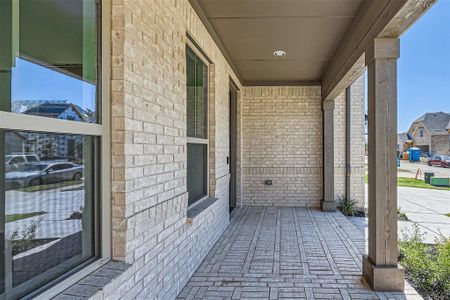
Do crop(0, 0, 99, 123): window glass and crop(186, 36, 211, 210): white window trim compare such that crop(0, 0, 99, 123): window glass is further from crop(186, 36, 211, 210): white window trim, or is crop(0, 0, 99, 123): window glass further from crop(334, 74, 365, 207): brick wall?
crop(334, 74, 365, 207): brick wall

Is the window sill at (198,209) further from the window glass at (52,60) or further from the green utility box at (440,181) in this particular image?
the green utility box at (440,181)

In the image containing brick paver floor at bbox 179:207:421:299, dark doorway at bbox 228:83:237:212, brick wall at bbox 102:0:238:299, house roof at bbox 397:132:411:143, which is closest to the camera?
brick wall at bbox 102:0:238:299

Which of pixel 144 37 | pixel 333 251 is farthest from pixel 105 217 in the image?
pixel 333 251

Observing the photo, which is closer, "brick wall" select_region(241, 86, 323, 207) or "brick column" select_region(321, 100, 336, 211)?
"brick column" select_region(321, 100, 336, 211)

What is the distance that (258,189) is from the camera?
786 centimetres

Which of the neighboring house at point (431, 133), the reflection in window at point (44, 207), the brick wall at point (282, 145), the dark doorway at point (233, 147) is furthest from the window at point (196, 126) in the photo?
the neighboring house at point (431, 133)

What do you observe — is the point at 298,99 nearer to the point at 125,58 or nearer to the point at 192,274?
the point at 192,274

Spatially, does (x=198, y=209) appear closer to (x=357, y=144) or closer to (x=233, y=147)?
(x=233, y=147)

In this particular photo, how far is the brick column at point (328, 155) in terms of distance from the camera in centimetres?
729

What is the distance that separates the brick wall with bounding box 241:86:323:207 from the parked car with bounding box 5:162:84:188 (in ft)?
20.4

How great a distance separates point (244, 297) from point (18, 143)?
229 cm

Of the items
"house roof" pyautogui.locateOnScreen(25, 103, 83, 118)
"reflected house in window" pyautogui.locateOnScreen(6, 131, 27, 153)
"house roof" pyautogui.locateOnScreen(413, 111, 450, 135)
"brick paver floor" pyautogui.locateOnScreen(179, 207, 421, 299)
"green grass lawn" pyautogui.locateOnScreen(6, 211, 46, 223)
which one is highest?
"house roof" pyautogui.locateOnScreen(413, 111, 450, 135)

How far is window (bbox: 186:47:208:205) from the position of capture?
3875 millimetres

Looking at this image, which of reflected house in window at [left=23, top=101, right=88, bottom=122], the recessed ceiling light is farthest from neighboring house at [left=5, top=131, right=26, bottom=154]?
the recessed ceiling light
